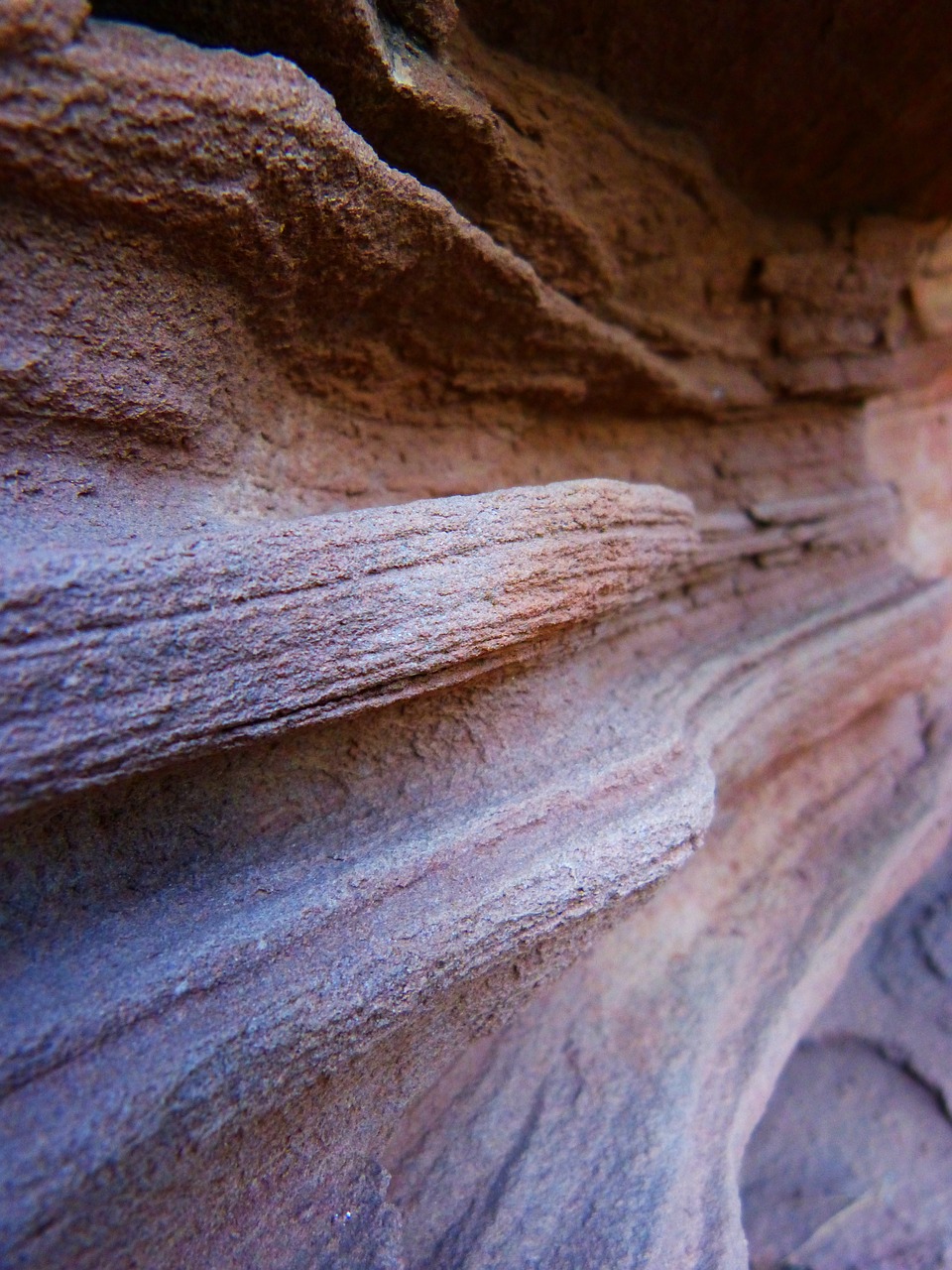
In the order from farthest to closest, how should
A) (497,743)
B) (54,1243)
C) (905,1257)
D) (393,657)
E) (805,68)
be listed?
(805,68) < (905,1257) < (497,743) < (393,657) < (54,1243)

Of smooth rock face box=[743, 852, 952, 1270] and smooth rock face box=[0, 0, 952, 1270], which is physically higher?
smooth rock face box=[0, 0, 952, 1270]

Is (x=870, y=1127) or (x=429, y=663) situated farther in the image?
(x=870, y=1127)

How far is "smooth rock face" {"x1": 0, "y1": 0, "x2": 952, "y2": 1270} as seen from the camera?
719mm

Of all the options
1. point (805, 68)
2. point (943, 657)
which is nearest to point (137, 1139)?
point (805, 68)

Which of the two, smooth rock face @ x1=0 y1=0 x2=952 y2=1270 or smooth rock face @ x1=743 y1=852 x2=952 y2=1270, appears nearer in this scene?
smooth rock face @ x1=0 y1=0 x2=952 y2=1270

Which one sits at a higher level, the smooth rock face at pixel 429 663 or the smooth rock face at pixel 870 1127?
the smooth rock face at pixel 429 663

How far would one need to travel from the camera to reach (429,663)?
0.87m

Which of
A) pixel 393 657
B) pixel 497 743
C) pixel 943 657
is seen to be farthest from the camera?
pixel 943 657

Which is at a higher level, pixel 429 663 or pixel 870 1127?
pixel 429 663

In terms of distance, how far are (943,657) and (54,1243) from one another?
2.48m

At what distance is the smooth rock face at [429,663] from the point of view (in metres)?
0.72

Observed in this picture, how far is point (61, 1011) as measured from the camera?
702 millimetres

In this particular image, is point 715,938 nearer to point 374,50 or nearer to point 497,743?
point 497,743

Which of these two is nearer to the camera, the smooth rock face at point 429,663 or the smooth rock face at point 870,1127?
the smooth rock face at point 429,663
